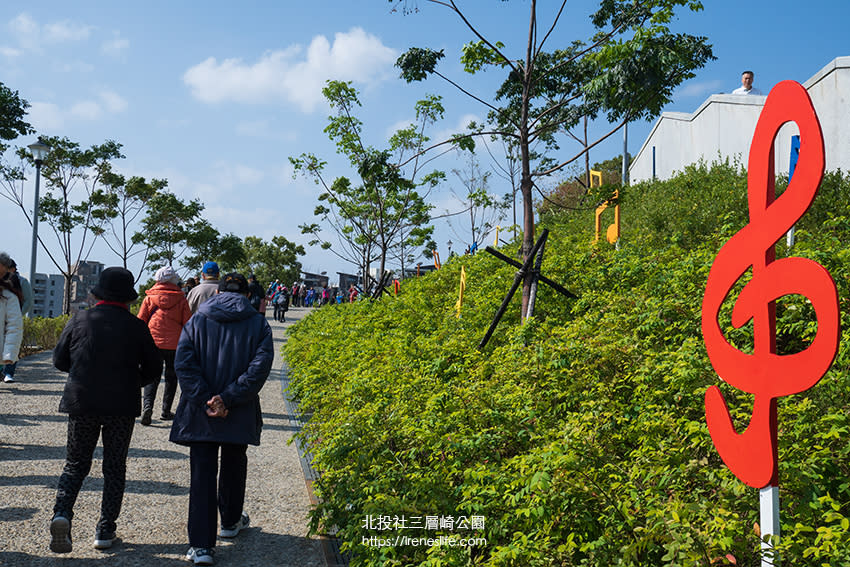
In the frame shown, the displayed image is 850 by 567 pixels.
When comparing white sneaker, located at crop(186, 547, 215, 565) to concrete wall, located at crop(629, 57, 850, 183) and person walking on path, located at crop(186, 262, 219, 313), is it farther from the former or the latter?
concrete wall, located at crop(629, 57, 850, 183)

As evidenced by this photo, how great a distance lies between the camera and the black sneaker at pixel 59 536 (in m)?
3.55

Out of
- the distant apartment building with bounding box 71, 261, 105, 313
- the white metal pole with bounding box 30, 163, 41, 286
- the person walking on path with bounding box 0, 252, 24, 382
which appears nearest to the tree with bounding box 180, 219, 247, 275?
the distant apartment building with bounding box 71, 261, 105, 313

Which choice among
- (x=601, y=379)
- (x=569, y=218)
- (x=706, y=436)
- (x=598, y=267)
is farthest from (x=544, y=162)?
(x=706, y=436)

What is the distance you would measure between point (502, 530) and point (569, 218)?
684 inches

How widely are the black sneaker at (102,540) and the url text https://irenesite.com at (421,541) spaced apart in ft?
5.28

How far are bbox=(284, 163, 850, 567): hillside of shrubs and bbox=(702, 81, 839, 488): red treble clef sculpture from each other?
28 centimetres

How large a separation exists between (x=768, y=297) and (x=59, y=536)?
397cm

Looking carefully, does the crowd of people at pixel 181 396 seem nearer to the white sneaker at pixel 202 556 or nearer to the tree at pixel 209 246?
the white sneaker at pixel 202 556

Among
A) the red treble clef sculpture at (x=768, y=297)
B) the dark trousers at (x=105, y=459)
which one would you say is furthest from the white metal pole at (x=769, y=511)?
the dark trousers at (x=105, y=459)

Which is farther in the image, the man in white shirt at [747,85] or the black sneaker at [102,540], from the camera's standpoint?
the man in white shirt at [747,85]

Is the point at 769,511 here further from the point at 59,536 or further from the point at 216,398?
the point at 59,536

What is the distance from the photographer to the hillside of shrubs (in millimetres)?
2801

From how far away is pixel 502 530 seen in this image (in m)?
3.17

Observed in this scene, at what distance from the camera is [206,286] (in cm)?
705
